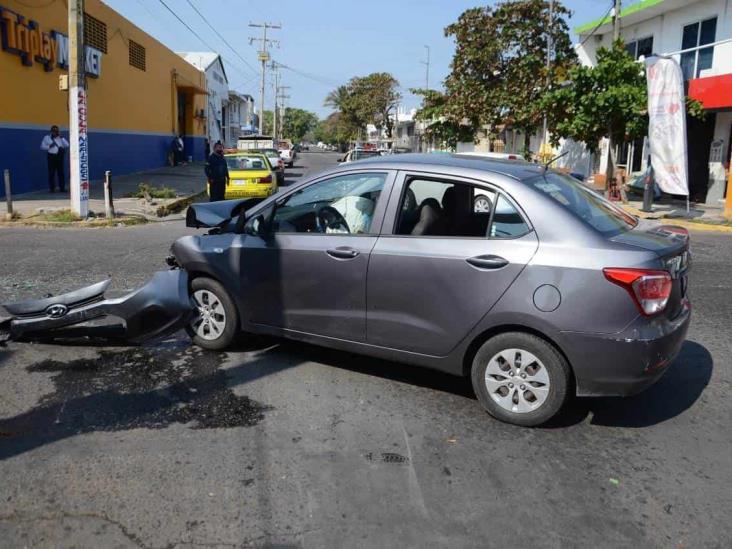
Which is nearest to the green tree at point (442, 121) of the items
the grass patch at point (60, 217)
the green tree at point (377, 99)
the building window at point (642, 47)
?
the building window at point (642, 47)

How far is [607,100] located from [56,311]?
48.5ft

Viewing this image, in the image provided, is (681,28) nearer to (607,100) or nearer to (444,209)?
(607,100)

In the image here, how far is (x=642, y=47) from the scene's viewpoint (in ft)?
79.4

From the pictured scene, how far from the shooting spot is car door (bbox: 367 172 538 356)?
4.17 metres

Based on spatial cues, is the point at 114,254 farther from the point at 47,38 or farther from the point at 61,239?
the point at 47,38

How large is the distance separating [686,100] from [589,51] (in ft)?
42.8

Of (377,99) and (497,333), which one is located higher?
(377,99)

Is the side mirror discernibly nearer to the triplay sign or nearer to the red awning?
the triplay sign

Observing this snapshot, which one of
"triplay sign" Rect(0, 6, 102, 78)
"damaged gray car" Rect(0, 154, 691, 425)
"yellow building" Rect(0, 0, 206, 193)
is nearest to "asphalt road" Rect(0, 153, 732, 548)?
"damaged gray car" Rect(0, 154, 691, 425)

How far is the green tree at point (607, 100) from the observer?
16.5m

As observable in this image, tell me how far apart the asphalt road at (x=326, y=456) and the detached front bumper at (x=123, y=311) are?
224 mm

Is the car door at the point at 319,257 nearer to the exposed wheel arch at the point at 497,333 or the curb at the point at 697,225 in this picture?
the exposed wheel arch at the point at 497,333

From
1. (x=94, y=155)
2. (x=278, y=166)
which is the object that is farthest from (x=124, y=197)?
(x=278, y=166)

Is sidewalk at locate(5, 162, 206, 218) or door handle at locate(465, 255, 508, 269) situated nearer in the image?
door handle at locate(465, 255, 508, 269)
